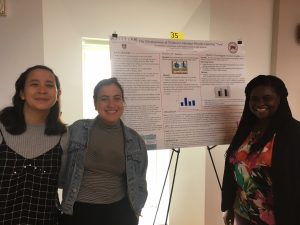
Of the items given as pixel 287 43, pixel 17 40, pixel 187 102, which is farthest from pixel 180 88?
pixel 287 43

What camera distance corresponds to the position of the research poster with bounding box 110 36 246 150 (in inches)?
80.8

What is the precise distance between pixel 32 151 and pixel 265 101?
1.30 m

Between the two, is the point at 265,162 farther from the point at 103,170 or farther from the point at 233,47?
the point at 233,47

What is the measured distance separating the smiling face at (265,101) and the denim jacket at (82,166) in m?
Answer: 0.75

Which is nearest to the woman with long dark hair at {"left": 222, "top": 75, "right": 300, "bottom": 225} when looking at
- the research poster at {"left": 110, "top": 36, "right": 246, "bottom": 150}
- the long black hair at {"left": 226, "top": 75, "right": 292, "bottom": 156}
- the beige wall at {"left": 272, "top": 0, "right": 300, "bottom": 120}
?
the long black hair at {"left": 226, "top": 75, "right": 292, "bottom": 156}

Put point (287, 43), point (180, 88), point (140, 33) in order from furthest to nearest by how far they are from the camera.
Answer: point (287, 43)
point (140, 33)
point (180, 88)

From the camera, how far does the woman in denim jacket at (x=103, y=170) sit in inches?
61.2

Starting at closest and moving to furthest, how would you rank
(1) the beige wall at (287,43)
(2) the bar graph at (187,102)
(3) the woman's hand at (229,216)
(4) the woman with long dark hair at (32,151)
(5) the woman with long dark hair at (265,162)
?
(4) the woman with long dark hair at (32,151) → (5) the woman with long dark hair at (265,162) → (3) the woman's hand at (229,216) → (2) the bar graph at (187,102) → (1) the beige wall at (287,43)

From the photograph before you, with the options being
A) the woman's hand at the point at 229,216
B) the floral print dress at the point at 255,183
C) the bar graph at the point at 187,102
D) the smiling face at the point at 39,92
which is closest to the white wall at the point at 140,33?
the bar graph at the point at 187,102

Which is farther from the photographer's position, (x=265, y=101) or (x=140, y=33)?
(x=140, y=33)

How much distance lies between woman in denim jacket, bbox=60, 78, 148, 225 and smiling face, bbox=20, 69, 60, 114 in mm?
251

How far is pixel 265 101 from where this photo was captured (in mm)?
1612

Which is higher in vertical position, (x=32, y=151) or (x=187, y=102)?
(x=187, y=102)

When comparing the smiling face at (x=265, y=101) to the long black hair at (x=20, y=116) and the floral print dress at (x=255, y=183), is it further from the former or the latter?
the long black hair at (x=20, y=116)
